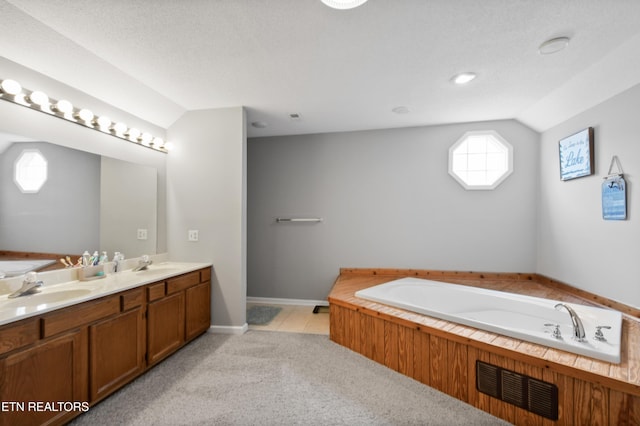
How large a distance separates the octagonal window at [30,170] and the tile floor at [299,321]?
2.28m

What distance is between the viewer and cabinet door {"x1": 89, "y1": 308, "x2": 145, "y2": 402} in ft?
5.74

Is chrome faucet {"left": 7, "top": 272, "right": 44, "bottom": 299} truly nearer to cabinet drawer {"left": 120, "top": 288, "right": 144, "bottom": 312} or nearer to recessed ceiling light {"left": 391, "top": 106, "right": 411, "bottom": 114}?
cabinet drawer {"left": 120, "top": 288, "right": 144, "bottom": 312}

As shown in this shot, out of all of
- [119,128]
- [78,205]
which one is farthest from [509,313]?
[119,128]

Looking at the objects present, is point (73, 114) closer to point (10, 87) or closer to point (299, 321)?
point (10, 87)

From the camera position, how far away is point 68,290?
75.4 inches

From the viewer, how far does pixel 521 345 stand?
1.71 m

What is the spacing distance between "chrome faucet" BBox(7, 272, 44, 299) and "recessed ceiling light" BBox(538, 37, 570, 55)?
12.5 ft

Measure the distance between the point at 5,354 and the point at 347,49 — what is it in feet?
8.63

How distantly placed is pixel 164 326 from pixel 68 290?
29.7 inches

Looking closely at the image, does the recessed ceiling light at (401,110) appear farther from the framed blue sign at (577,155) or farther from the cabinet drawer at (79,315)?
the cabinet drawer at (79,315)

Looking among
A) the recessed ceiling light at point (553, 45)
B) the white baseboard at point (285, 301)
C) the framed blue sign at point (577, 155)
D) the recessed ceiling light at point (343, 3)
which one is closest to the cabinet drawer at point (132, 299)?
the white baseboard at point (285, 301)

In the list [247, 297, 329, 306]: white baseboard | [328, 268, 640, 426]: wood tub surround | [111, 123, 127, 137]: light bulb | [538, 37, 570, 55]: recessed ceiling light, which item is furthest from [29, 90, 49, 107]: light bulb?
[538, 37, 570, 55]: recessed ceiling light

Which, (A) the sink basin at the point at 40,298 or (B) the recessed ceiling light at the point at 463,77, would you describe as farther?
(B) the recessed ceiling light at the point at 463,77

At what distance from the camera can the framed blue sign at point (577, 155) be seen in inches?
99.6
